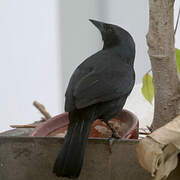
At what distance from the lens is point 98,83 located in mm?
1154

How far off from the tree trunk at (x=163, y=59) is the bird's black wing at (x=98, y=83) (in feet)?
Answer: 0.34

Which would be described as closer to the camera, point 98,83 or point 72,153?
point 72,153

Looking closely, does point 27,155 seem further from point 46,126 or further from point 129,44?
point 129,44

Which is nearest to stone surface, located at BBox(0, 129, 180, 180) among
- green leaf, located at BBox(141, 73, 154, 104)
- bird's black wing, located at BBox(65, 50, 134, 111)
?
bird's black wing, located at BBox(65, 50, 134, 111)

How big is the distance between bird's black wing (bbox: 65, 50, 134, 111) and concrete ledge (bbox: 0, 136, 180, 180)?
0.13 metres

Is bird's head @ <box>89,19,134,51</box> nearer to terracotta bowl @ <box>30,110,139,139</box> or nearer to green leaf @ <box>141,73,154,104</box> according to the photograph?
green leaf @ <box>141,73,154,104</box>

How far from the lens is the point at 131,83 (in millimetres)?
1250

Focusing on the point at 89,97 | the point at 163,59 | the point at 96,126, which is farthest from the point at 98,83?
the point at 96,126

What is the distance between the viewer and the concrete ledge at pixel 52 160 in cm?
105

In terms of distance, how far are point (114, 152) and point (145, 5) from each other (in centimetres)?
205

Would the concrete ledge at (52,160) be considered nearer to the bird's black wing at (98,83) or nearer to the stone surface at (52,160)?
the stone surface at (52,160)

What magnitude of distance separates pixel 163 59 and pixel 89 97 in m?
0.29

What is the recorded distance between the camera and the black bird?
1028 mm

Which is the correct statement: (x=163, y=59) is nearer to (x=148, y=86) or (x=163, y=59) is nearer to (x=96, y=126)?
(x=148, y=86)
